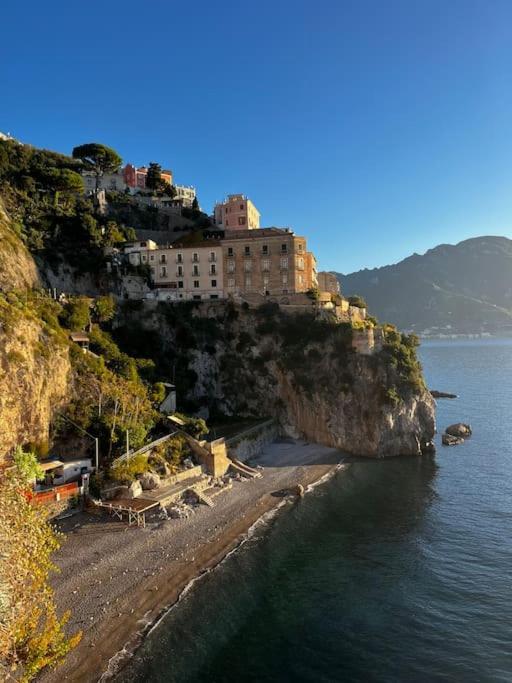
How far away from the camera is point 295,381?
5962 cm

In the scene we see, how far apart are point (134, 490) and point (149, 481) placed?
83.7 inches

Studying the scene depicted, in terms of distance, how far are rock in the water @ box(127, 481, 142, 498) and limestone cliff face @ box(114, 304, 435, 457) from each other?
20.2m

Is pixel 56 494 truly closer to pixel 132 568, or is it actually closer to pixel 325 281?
pixel 132 568

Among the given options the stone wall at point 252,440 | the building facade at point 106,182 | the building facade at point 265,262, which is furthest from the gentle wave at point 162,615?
the building facade at point 106,182

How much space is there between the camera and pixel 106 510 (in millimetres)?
36281

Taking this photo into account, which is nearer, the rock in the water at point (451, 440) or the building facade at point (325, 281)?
the rock in the water at point (451, 440)

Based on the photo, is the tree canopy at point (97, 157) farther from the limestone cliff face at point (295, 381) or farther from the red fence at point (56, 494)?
the red fence at point (56, 494)

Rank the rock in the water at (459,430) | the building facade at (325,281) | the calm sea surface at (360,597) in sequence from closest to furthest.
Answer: the calm sea surface at (360,597)
the rock in the water at (459,430)
the building facade at (325,281)

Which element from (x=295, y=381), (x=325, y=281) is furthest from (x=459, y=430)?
(x=325, y=281)

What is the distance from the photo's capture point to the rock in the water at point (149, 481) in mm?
39184

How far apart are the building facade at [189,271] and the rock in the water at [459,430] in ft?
128

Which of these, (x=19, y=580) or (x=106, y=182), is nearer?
(x=19, y=580)

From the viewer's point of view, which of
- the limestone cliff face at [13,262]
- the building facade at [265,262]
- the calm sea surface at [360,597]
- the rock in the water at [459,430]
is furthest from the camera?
the building facade at [265,262]

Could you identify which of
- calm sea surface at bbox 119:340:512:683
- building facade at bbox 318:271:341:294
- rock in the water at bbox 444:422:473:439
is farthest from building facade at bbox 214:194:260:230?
calm sea surface at bbox 119:340:512:683
